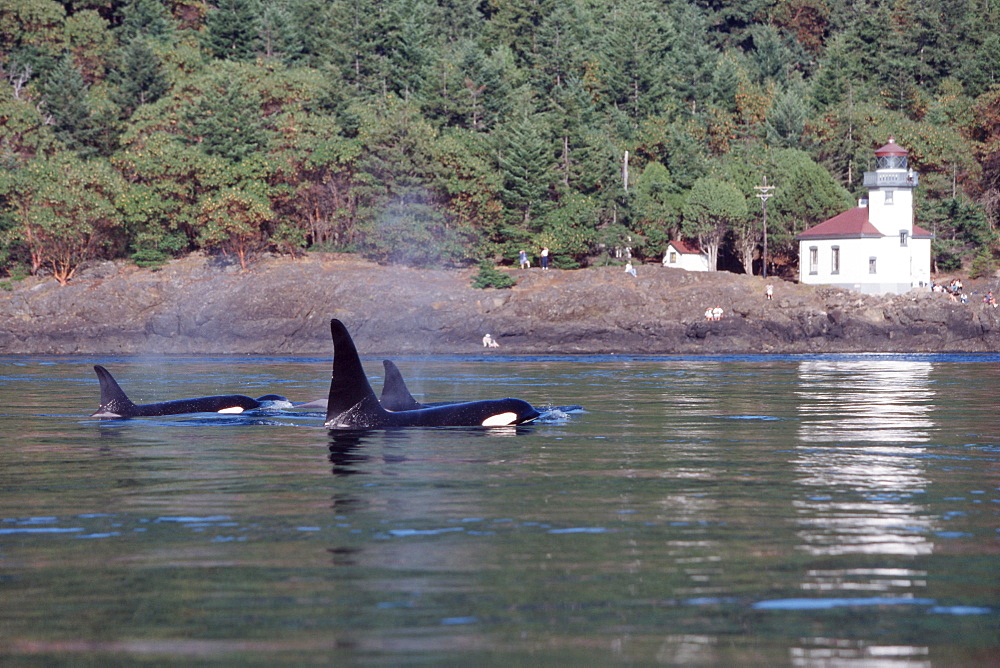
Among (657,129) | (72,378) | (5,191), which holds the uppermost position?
(657,129)

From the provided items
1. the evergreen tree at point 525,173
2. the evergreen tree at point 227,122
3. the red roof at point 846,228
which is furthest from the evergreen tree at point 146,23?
the red roof at point 846,228

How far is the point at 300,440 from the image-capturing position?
2431 centimetres

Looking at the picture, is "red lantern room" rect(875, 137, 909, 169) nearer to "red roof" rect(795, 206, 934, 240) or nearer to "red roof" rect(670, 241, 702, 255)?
"red roof" rect(795, 206, 934, 240)

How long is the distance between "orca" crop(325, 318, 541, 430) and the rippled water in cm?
43

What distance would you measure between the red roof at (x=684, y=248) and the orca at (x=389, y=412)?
86.1 meters

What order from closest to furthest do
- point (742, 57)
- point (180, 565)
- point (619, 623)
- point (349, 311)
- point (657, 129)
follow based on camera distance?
point (619, 623), point (180, 565), point (349, 311), point (657, 129), point (742, 57)

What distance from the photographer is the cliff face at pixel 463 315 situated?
8944 centimetres

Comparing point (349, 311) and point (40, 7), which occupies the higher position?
point (40, 7)

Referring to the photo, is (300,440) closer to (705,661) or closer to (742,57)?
(705,661)

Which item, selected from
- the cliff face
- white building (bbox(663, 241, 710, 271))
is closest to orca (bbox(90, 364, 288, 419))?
the cliff face

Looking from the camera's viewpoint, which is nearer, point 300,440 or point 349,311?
point 300,440

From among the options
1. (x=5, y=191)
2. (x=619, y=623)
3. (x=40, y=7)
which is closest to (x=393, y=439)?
(x=619, y=623)

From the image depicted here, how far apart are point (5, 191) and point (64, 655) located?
321ft

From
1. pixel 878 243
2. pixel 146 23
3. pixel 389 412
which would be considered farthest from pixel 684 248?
pixel 389 412
